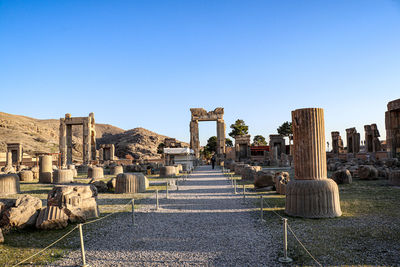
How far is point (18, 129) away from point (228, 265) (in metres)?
90.8

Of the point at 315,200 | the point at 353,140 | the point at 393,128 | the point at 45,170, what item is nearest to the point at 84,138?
the point at 45,170

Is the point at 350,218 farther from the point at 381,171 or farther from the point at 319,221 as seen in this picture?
the point at 381,171

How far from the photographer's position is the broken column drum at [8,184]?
1267cm

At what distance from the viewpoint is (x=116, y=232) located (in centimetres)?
630

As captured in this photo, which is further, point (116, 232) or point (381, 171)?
point (381, 171)

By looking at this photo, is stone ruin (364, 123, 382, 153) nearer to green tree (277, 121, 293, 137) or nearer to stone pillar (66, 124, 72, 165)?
green tree (277, 121, 293, 137)

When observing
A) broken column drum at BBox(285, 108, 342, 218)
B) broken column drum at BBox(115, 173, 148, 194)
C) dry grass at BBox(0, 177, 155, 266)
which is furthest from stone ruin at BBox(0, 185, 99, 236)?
broken column drum at BBox(285, 108, 342, 218)

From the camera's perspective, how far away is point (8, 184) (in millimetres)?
12828

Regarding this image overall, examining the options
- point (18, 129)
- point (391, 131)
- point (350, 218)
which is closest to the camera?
point (350, 218)

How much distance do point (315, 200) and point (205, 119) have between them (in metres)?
43.6

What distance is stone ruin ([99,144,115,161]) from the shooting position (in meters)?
46.2

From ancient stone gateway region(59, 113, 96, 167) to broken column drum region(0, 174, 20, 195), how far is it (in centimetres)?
2790

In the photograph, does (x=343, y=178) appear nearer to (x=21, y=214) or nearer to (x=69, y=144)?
(x=21, y=214)

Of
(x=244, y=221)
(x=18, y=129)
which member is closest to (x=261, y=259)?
(x=244, y=221)
